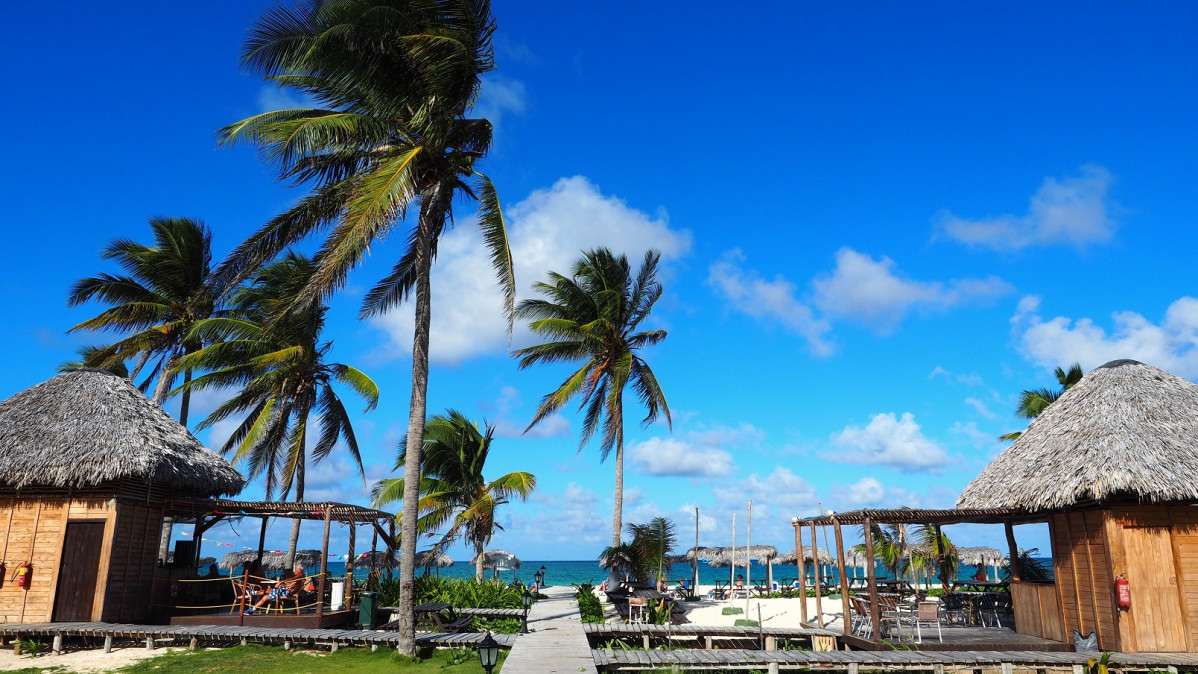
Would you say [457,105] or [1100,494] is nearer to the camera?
[1100,494]

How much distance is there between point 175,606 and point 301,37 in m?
11.4

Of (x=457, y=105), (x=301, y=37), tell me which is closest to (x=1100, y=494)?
(x=457, y=105)

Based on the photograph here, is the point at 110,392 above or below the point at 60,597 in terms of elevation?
above

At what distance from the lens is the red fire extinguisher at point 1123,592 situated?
12.0 m

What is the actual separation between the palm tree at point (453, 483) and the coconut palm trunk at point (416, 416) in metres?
10.5

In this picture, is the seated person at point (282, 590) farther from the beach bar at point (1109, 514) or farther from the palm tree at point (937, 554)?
the palm tree at point (937, 554)

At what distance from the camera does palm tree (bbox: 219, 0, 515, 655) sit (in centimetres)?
1235

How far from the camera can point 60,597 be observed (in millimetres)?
14977

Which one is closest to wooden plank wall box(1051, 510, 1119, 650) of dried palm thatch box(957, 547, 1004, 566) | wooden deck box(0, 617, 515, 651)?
wooden deck box(0, 617, 515, 651)

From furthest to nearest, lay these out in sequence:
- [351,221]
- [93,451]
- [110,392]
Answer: [110,392], [93,451], [351,221]

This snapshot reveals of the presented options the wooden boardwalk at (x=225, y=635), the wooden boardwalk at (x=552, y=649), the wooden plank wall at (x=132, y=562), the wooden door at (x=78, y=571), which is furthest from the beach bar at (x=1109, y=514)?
the wooden door at (x=78, y=571)

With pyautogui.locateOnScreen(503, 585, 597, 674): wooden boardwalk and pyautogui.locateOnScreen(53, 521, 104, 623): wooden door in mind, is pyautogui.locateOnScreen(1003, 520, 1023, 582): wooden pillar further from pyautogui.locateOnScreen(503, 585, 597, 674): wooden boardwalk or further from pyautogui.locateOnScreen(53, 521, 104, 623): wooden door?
pyautogui.locateOnScreen(53, 521, 104, 623): wooden door

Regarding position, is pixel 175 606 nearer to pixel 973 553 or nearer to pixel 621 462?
pixel 621 462

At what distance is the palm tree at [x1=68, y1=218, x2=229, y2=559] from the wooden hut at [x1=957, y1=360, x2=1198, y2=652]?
20972 millimetres
